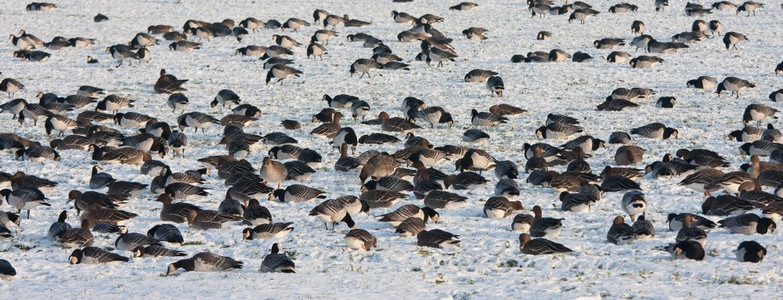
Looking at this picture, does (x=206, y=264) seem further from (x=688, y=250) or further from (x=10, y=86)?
(x=10, y=86)

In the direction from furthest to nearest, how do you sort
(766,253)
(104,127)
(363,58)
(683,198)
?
(363,58)
(104,127)
(683,198)
(766,253)

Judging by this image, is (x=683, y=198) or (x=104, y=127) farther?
(x=104, y=127)

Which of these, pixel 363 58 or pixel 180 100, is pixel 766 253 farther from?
pixel 363 58

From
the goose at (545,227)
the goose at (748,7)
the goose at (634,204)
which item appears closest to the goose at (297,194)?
the goose at (545,227)

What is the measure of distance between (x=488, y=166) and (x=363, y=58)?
15.0 meters

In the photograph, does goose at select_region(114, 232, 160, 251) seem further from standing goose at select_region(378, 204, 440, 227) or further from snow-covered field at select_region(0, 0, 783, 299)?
standing goose at select_region(378, 204, 440, 227)

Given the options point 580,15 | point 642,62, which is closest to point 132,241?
point 642,62

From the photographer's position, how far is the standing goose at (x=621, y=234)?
656 inches

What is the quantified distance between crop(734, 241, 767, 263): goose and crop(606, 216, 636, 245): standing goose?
1.84m

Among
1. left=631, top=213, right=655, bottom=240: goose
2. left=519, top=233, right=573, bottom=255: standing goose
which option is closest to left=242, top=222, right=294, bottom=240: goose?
left=519, top=233, right=573, bottom=255: standing goose

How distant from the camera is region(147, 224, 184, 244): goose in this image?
17.2 meters

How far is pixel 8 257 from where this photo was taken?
53.8ft

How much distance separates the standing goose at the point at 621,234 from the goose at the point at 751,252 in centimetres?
184

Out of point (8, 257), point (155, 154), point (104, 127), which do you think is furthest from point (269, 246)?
point (104, 127)
